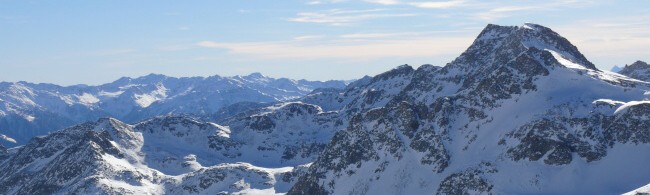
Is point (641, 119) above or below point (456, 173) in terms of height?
above

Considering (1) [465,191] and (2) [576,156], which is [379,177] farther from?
(2) [576,156]

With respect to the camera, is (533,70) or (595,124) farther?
(533,70)

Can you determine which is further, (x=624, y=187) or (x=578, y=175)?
(x=578, y=175)

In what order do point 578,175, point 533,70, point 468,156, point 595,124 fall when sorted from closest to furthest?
1. point 578,175
2. point 595,124
3. point 468,156
4. point 533,70

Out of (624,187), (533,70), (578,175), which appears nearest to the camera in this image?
(624,187)

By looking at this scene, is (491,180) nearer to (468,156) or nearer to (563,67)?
(468,156)

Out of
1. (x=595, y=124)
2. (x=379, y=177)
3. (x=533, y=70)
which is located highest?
(x=533, y=70)

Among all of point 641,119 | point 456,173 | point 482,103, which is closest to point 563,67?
point 482,103

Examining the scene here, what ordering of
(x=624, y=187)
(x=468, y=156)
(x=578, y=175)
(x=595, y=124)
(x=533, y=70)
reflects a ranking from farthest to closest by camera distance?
1. (x=533, y=70)
2. (x=468, y=156)
3. (x=595, y=124)
4. (x=578, y=175)
5. (x=624, y=187)

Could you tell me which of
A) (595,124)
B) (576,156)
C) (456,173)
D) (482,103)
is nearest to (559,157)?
(576,156)
